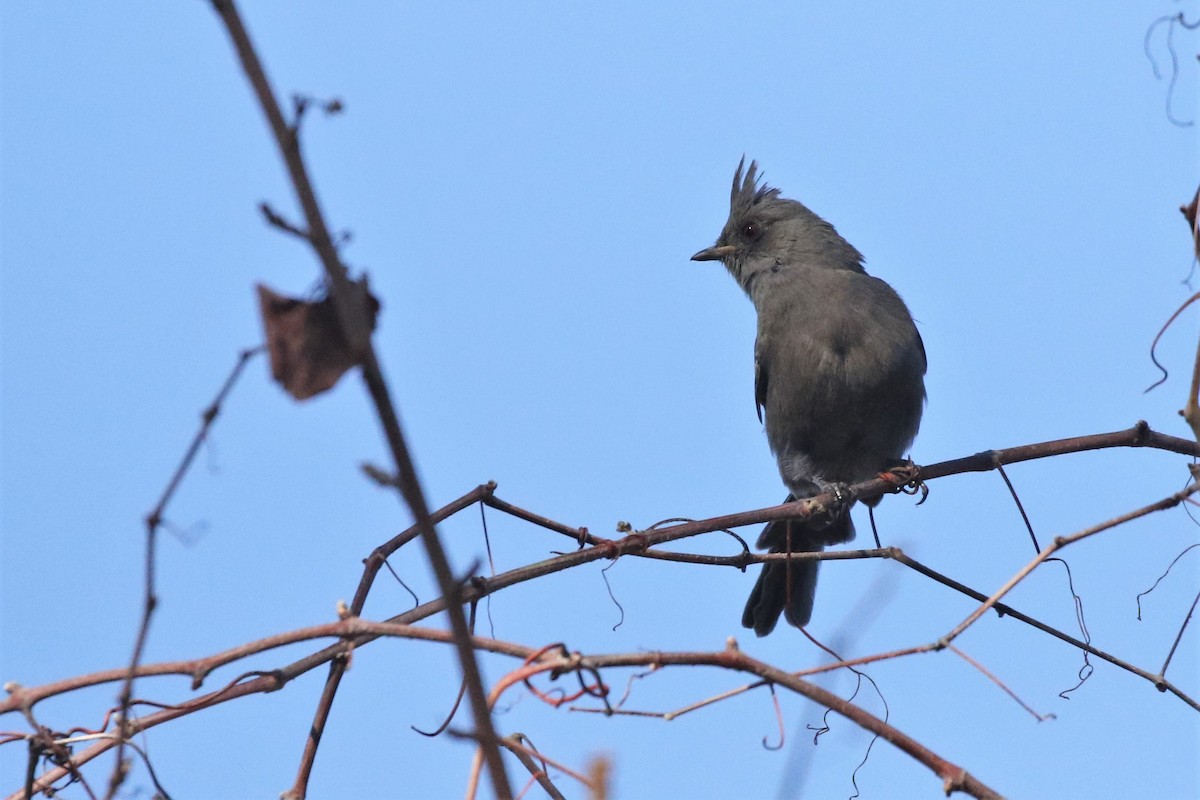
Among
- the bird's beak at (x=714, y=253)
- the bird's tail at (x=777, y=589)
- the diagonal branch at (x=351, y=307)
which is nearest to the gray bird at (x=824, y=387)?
the bird's tail at (x=777, y=589)

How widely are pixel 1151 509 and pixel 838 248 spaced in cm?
514

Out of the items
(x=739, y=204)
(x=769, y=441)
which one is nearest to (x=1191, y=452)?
(x=769, y=441)

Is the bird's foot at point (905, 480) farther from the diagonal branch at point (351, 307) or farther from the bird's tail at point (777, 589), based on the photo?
the diagonal branch at point (351, 307)

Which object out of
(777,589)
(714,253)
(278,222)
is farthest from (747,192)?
(278,222)

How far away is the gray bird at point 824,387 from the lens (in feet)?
20.7

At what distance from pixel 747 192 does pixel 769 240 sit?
1.71 ft

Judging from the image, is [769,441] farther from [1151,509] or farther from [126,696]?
[126,696]

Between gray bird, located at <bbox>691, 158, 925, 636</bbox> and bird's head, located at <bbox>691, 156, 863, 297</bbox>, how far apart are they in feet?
0.08

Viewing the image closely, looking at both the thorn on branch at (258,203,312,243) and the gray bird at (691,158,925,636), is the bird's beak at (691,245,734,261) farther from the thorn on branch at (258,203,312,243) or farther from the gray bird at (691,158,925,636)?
the thorn on branch at (258,203,312,243)

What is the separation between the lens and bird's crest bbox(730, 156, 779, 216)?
→ 783 centimetres

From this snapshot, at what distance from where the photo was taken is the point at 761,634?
20.4ft

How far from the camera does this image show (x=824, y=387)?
6352 mm

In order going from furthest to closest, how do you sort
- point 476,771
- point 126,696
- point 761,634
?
point 761,634
point 126,696
point 476,771

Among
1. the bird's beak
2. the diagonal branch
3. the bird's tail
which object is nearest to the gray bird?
the bird's tail
